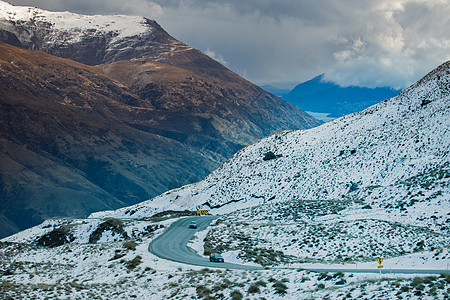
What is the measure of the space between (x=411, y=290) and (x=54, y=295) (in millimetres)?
21275

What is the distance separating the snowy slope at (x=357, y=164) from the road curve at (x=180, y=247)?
20.5 m

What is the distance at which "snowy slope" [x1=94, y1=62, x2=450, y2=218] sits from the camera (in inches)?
1959

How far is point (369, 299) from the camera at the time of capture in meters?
15.6

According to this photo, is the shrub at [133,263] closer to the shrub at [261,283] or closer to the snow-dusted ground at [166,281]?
the snow-dusted ground at [166,281]

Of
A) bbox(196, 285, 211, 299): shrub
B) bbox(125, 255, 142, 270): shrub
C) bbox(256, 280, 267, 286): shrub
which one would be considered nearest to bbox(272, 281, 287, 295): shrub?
bbox(256, 280, 267, 286): shrub

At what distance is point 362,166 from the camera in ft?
200

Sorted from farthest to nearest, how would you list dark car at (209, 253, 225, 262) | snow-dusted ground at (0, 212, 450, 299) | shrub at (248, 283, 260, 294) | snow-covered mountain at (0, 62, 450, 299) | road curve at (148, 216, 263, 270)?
1. dark car at (209, 253, 225, 262)
2. road curve at (148, 216, 263, 270)
3. snow-covered mountain at (0, 62, 450, 299)
4. shrub at (248, 283, 260, 294)
5. snow-dusted ground at (0, 212, 450, 299)

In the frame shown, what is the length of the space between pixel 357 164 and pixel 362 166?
4.07 ft

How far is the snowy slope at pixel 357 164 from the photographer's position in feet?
163

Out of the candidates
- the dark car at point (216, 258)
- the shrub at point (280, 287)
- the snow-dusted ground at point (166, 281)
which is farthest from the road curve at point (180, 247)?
the shrub at point (280, 287)

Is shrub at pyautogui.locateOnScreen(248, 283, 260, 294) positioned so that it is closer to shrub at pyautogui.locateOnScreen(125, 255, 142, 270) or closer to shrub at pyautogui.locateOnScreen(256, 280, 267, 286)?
→ shrub at pyautogui.locateOnScreen(256, 280, 267, 286)

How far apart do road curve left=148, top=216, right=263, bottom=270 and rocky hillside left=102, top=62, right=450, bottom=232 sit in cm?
1993

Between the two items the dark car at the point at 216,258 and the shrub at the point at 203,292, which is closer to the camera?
the shrub at the point at 203,292

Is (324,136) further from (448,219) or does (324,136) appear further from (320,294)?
(320,294)
